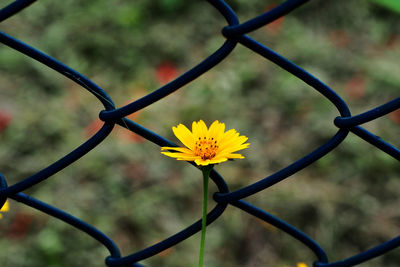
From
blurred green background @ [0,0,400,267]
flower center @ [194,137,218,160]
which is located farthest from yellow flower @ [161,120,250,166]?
blurred green background @ [0,0,400,267]

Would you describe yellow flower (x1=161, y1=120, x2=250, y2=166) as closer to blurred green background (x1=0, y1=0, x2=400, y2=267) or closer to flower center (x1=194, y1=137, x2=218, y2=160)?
flower center (x1=194, y1=137, x2=218, y2=160)

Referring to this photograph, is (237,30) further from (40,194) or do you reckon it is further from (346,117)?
(40,194)

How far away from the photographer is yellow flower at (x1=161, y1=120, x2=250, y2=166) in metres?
0.55

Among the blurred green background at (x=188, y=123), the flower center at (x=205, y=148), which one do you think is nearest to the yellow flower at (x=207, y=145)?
the flower center at (x=205, y=148)

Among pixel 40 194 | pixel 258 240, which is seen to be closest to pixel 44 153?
pixel 40 194

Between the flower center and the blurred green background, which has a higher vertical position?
the blurred green background

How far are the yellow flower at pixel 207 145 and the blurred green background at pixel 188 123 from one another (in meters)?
0.91

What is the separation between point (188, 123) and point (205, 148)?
1295 millimetres

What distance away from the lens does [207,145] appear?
56 cm

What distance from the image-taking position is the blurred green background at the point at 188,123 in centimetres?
147

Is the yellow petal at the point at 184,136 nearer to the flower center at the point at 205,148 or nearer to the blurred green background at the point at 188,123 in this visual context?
the flower center at the point at 205,148

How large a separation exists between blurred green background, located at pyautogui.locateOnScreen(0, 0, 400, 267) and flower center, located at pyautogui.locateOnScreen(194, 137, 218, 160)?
92 cm

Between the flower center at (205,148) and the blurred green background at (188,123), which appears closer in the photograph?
the flower center at (205,148)

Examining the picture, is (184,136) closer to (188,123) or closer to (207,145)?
(207,145)
